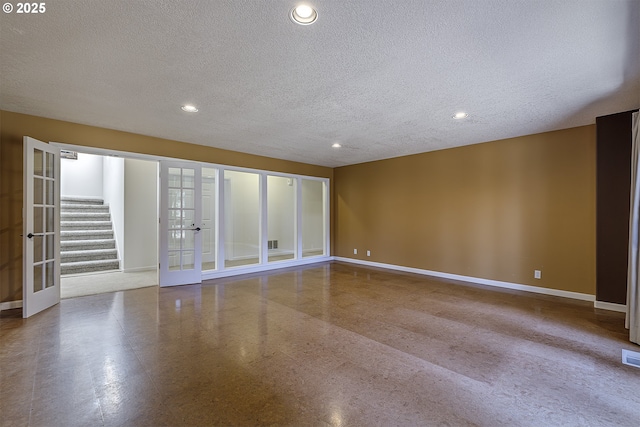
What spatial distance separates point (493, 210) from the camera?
4.95 metres

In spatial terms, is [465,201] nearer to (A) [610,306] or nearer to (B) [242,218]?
(A) [610,306]

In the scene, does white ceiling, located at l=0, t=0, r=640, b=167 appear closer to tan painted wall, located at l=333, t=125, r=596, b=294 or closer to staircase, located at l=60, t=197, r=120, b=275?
tan painted wall, located at l=333, t=125, r=596, b=294

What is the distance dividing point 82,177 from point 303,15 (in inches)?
359

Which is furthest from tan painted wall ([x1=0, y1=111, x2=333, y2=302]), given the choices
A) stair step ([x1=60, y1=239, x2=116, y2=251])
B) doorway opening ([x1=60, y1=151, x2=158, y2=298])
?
stair step ([x1=60, y1=239, x2=116, y2=251])

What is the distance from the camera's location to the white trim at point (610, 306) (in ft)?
11.8

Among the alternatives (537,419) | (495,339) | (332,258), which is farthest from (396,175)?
(537,419)

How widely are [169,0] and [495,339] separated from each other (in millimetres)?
3905

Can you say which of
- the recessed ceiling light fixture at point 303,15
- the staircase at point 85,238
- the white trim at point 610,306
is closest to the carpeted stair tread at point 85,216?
the staircase at point 85,238

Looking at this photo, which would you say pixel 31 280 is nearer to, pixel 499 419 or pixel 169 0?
pixel 169 0

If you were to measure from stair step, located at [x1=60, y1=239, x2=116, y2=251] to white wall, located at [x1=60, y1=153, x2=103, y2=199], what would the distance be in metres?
2.34

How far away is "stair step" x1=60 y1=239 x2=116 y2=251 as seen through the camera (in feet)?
20.1

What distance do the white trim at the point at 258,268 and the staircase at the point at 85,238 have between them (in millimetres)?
2541

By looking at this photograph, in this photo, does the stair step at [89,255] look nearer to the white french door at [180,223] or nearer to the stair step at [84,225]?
the stair step at [84,225]

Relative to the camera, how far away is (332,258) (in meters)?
7.73
